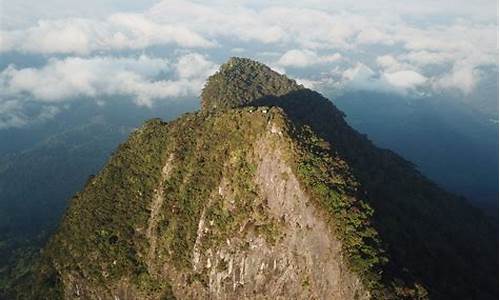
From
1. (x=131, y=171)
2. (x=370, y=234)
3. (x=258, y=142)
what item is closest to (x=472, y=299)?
(x=370, y=234)

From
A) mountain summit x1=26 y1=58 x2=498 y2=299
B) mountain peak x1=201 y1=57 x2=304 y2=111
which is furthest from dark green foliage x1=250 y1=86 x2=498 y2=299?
mountain peak x1=201 y1=57 x2=304 y2=111

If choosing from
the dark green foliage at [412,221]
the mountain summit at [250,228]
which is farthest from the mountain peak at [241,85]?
the mountain summit at [250,228]

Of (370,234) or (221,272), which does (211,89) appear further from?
(370,234)

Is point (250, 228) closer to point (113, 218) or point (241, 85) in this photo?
point (113, 218)

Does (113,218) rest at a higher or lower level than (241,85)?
lower

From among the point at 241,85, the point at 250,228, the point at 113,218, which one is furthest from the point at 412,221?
the point at 241,85

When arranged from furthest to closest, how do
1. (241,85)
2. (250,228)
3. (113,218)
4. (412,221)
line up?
1. (241,85)
2. (412,221)
3. (113,218)
4. (250,228)

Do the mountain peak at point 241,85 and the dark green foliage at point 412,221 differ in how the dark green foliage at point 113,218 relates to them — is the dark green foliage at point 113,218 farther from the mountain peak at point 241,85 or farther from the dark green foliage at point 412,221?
the mountain peak at point 241,85
